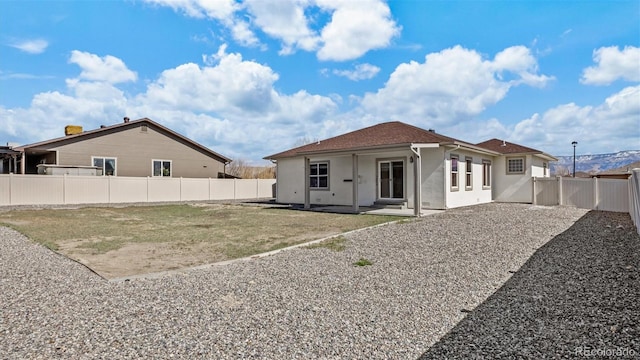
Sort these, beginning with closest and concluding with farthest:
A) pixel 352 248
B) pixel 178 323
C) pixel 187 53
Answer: pixel 178 323 → pixel 352 248 → pixel 187 53

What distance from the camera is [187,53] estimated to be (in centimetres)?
1903

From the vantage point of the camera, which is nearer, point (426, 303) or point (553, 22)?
point (426, 303)

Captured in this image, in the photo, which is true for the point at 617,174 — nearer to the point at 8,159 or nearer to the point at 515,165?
the point at 515,165

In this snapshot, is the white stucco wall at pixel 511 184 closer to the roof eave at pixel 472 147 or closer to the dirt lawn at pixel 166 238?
the roof eave at pixel 472 147

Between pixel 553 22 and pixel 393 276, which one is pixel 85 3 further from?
pixel 553 22

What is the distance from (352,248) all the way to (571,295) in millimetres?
3993

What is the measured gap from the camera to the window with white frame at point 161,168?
1003 inches

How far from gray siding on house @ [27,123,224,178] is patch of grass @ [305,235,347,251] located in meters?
20.9

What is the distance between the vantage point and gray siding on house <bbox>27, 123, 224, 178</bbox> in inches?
885

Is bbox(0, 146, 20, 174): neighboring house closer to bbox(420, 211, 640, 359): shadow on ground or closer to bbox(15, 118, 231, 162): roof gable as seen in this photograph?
bbox(15, 118, 231, 162): roof gable

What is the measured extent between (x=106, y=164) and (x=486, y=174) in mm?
24064

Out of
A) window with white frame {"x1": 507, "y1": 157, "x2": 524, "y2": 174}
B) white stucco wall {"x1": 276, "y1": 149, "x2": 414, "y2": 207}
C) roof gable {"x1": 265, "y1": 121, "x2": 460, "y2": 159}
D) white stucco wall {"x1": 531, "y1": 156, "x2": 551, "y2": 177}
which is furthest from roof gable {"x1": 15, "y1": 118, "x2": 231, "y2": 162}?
white stucco wall {"x1": 531, "y1": 156, "x2": 551, "y2": 177}

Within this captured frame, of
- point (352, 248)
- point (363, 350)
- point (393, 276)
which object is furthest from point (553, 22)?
point (363, 350)

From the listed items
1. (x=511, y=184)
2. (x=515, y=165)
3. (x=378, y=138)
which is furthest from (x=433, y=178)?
(x=515, y=165)
